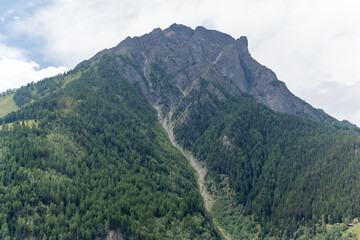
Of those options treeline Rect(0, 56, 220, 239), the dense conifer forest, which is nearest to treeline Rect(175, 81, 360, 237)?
the dense conifer forest

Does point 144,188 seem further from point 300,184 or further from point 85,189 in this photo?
point 300,184

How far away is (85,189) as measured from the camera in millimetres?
124375

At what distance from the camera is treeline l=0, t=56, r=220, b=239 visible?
332ft

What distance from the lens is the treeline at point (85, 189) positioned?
332ft


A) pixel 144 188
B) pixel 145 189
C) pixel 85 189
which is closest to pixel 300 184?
pixel 145 189

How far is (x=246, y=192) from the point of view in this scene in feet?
577

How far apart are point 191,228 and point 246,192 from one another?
7061cm

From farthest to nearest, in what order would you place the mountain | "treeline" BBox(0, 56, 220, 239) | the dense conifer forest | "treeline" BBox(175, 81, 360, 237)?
"treeline" BBox(175, 81, 360, 237), the mountain, the dense conifer forest, "treeline" BBox(0, 56, 220, 239)

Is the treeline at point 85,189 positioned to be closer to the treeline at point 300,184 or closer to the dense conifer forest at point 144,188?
the dense conifer forest at point 144,188

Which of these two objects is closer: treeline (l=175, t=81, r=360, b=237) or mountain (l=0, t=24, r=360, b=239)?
mountain (l=0, t=24, r=360, b=239)

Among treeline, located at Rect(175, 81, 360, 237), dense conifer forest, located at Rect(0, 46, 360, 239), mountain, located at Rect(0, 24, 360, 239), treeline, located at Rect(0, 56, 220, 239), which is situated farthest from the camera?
treeline, located at Rect(175, 81, 360, 237)

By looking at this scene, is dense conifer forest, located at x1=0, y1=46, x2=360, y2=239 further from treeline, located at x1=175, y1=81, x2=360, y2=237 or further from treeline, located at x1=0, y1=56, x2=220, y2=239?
treeline, located at x1=175, y1=81, x2=360, y2=237

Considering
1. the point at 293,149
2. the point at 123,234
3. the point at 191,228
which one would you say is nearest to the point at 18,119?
the point at 123,234

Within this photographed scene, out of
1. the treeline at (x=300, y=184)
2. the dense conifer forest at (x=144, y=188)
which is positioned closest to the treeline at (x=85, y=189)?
the dense conifer forest at (x=144, y=188)
